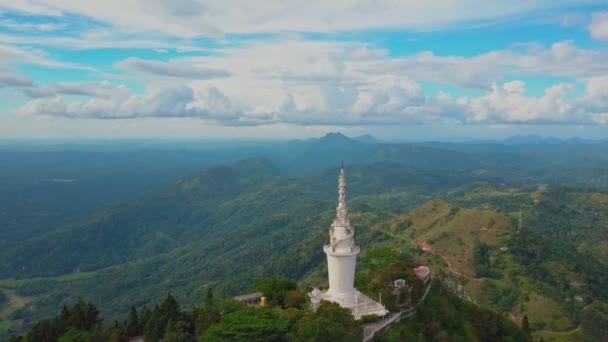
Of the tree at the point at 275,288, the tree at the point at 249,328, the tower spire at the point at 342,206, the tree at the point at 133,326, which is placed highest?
the tower spire at the point at 342,206

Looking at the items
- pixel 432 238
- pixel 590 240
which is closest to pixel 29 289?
pixel 432 238

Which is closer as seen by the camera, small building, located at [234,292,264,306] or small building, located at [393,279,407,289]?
small building, located at [393,279,407,289]

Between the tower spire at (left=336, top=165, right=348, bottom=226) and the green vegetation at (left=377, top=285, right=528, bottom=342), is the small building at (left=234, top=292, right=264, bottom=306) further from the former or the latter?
the green vegetation at (left=377, top=285, right=528, bottom=342)

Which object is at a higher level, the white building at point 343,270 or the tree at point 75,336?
the white building at point 343,270

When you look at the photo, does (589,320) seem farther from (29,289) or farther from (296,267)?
(29,289)

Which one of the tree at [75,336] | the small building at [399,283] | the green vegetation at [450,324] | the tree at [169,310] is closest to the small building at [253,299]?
the tree at [169,310]

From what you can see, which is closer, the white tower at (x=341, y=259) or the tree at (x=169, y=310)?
the tree at (x=169, y=310)

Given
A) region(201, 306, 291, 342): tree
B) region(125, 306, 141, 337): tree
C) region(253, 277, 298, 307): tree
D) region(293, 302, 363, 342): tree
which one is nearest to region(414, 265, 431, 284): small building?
region(253, 277, 298, 307): tree

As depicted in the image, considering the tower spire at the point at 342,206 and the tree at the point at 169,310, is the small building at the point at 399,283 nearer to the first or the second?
the tower spire at the point at 342,206
